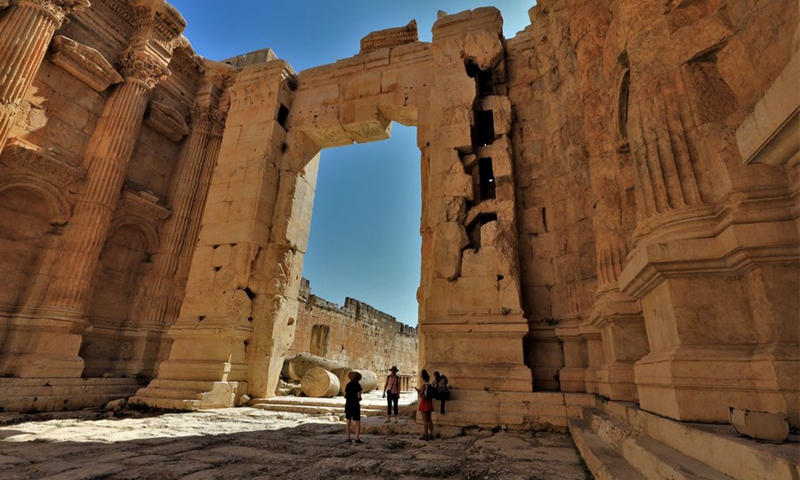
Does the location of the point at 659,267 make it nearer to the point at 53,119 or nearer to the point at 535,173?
the point at 535,173

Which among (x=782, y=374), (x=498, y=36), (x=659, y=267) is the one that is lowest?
(x=782, y=374)

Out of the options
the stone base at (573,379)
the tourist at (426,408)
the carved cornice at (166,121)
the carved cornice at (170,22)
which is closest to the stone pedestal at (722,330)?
the tourist at (426,408)

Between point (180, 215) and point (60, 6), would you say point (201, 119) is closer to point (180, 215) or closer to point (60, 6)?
point (180, 215)

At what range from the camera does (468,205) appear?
6.75 metres

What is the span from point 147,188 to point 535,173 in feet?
37.0

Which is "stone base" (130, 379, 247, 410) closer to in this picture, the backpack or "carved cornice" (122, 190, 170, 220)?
the backpack

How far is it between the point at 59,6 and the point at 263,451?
11.8 meters

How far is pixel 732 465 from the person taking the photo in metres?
1.67

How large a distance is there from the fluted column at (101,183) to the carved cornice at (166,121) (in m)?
0.49

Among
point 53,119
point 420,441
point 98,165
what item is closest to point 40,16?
point 53,119

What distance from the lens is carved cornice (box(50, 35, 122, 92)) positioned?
9555 mm

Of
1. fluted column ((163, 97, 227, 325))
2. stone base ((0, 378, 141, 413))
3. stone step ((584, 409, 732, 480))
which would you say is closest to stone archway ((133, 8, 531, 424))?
stone base ((0, 378, 141, 413))

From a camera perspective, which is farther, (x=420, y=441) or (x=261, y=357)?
(x=261, y=357)

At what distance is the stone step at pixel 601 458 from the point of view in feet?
7.42
